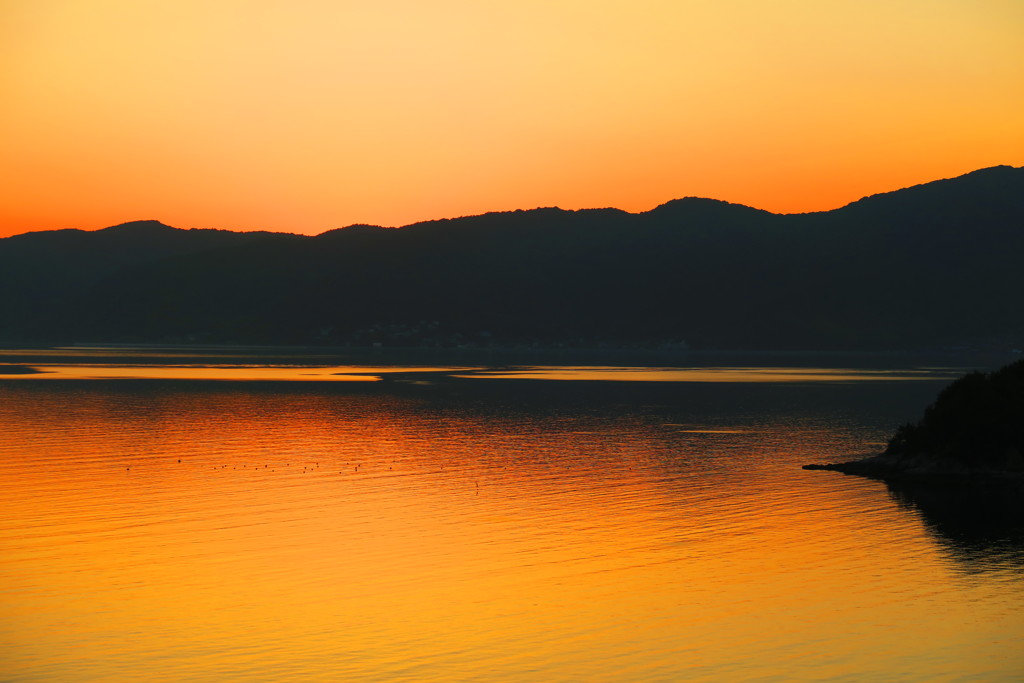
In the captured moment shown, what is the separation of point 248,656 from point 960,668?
15937 millimetres

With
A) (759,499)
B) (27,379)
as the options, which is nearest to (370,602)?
(759,499)

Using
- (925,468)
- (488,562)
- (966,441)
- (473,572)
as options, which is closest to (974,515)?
(925,468)

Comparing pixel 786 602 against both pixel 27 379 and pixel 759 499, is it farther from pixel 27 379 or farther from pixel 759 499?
pixel 27 379

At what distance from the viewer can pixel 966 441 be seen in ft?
180

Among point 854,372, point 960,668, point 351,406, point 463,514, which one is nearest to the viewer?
point 960,668

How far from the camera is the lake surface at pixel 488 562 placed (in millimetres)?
23766

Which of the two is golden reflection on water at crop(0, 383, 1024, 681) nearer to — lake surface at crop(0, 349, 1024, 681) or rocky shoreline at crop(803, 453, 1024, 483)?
lake surface at crop(0, 349, 1024, 681)

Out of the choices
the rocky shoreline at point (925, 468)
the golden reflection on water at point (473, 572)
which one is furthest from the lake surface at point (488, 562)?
the rocky shoreline at point (925, 468)

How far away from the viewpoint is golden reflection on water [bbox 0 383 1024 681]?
23.7 meters

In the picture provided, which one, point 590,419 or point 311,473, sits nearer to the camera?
point 311,473

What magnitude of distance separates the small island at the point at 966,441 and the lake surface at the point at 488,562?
2.98 meters

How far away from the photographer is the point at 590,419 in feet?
304

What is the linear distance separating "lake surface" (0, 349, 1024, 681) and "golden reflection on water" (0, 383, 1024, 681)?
0.40ft

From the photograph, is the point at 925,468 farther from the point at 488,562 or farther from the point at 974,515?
the point at 488,562
